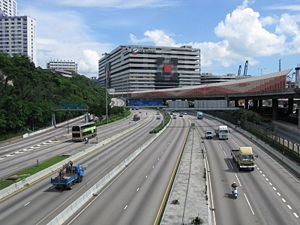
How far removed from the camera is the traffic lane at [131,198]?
2477 centimetres

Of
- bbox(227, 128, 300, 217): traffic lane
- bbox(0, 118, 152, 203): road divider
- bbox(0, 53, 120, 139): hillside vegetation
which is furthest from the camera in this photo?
bbox(0, 53, 120, 139): hillside vegetation

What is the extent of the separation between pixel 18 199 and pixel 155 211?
48.1 feet

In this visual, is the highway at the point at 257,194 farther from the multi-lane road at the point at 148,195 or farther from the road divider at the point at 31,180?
the road divider at the point at 31,180

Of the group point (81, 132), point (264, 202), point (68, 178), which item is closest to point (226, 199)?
point (264, 202)

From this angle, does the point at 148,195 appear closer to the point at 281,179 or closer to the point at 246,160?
the point at 246,160

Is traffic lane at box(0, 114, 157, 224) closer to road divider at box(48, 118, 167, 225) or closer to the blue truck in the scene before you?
the blue truck

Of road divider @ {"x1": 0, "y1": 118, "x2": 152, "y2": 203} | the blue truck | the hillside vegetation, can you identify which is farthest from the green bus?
the blue truck

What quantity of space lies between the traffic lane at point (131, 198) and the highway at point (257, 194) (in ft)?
21.3

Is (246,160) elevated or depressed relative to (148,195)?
elevated

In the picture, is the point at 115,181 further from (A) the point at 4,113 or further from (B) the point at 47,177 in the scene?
(A) the point at 4,113

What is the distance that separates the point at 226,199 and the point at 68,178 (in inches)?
682

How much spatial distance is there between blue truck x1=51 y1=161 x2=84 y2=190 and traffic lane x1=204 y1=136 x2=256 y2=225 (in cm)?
1609

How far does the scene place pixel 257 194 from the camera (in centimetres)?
3180

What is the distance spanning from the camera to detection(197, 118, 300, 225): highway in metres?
25.4
